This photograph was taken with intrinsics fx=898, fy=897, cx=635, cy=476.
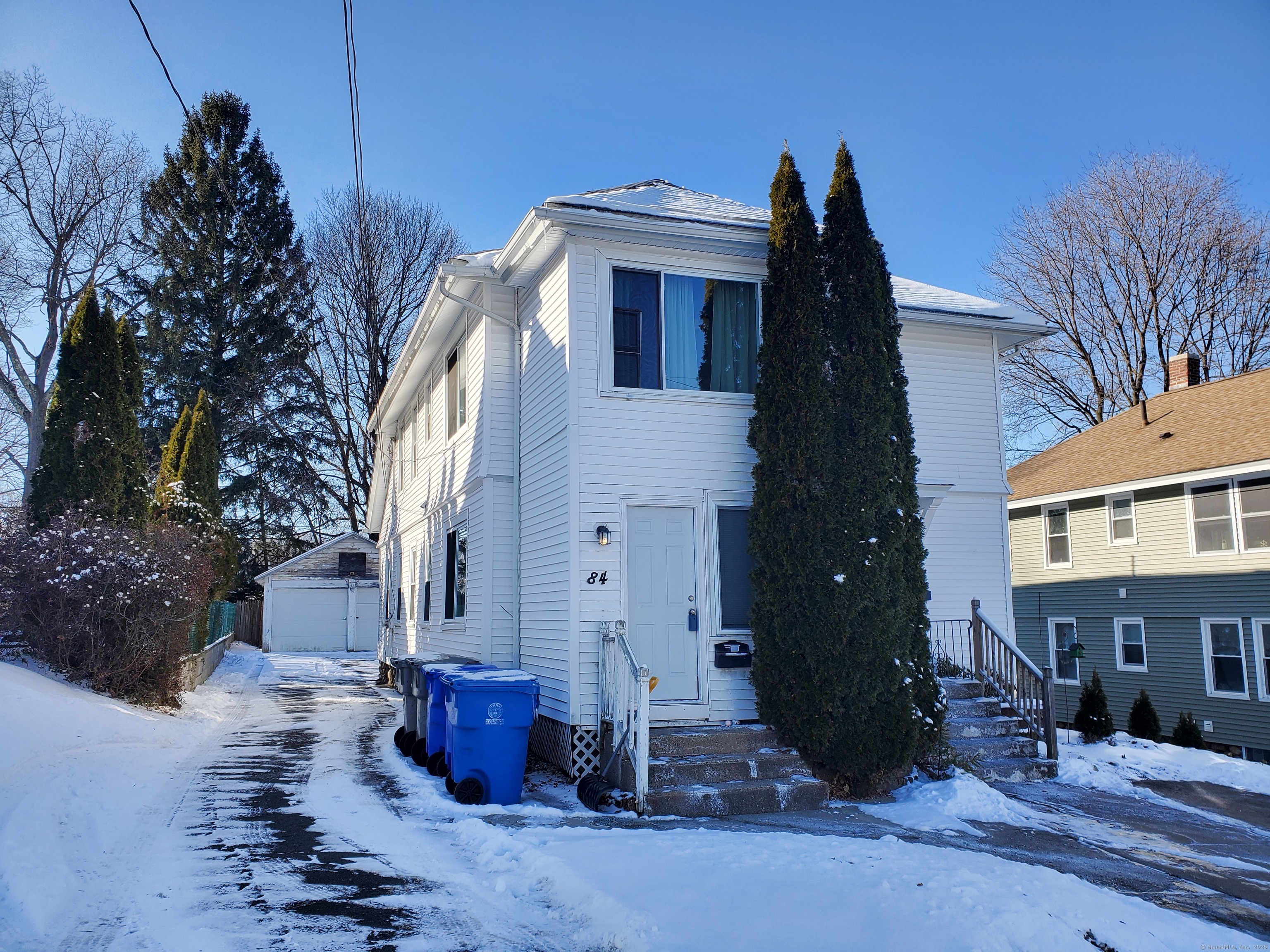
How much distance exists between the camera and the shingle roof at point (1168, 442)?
16859 millimetres

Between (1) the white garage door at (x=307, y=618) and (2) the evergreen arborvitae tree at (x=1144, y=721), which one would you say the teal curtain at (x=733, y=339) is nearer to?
(2) the evergreen arborvitae tree at (x=1144, y=721)

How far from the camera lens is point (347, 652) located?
30734 mm

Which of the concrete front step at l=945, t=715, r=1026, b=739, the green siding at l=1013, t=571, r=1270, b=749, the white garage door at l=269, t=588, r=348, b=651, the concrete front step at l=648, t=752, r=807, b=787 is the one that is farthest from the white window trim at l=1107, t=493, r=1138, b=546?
the white garage door at l=269, t=588, r=348, b=651

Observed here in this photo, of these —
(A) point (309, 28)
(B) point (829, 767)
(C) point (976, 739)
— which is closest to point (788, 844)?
(B) point (829, 767)

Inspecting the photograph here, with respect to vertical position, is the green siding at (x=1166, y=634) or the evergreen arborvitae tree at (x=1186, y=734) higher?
the green siding at (x=1166, y=634)

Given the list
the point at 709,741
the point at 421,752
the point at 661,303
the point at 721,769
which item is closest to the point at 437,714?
the point at 421,752

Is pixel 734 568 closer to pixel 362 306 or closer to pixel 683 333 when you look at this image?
pixel 683 333

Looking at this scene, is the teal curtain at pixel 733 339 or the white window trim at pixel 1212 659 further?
the white window trim at pixel 1212 659

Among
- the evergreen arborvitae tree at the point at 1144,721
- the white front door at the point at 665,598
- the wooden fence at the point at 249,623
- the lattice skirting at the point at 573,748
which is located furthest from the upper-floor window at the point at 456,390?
the wooden fence at the point at 249,623

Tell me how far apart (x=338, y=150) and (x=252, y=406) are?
21.9 m

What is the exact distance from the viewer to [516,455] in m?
10.8

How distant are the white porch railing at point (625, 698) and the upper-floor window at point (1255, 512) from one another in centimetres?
1359

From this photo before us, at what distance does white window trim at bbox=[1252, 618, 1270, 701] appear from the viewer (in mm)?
15977

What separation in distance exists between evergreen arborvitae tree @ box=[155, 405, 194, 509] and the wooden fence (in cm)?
1058
